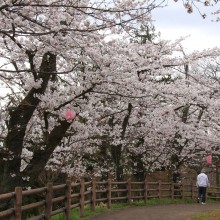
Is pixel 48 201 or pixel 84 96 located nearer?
pixel 48 201

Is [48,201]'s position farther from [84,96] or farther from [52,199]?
[84,96]

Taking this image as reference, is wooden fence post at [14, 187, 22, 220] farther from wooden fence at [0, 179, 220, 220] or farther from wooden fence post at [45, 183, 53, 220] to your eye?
wooden fence post at [45, 183, 53, 220]

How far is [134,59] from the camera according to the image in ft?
55.6

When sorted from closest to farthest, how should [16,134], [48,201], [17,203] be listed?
[17,203] → [48,201] → [16,134]

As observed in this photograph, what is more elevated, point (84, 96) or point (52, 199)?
point (84, 96)

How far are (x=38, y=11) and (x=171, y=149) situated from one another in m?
18.2

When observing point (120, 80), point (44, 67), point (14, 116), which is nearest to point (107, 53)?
point (120, 80)

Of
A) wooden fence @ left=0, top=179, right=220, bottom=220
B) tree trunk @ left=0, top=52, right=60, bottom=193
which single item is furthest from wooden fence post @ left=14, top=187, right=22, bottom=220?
tree trunk @ left=0, top=52, right=60, bottom=193

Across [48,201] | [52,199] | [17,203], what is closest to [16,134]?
[52,199]

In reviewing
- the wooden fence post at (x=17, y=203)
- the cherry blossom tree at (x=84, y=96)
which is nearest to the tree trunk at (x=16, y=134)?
the cherry blossom tree at (x=84, y=96)

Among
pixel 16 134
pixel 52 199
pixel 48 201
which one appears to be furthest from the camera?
pixel 16 134

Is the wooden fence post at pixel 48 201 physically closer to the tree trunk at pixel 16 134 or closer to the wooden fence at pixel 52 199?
the wooden fence at pixel 52 199

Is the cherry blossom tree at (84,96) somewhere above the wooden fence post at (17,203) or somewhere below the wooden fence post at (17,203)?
above

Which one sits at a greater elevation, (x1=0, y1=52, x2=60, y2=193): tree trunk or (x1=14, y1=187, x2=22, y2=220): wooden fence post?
(x1=0, y1=52, x2=60, y2=193): tree trunk
